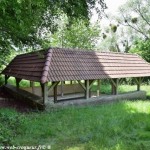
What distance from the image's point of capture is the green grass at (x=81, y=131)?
7250 mm

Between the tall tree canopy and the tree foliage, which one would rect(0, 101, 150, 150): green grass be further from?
the tree foliage

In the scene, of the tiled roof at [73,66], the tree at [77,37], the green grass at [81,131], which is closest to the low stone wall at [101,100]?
the tiled roof at [73,66]

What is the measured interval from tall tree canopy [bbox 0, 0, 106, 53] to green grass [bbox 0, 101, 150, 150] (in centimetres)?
321

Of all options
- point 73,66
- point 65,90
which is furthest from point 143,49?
point 73,66

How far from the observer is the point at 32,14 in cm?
895

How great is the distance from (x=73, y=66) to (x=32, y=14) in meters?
6.10

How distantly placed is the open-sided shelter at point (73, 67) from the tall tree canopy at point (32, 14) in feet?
5.28

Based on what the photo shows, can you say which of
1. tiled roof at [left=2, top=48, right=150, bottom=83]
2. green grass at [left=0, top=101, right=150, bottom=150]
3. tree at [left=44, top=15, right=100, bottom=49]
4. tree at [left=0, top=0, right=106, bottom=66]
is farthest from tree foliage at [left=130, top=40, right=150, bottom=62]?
green grass at [left=0, top=101, right=150, bottom=150]

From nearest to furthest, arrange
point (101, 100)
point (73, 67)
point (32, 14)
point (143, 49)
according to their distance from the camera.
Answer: point (32, 14) → point (73, 67) → point (101, 100) → point (143, 49)

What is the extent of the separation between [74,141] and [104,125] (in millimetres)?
1903

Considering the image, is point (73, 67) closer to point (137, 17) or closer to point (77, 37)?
point (77, 37)

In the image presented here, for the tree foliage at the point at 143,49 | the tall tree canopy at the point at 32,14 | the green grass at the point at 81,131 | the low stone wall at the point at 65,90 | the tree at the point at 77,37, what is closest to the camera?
the green grass at the point at 81,131

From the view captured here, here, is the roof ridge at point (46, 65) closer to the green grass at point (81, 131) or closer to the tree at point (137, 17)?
the green grass at point (81, 131)

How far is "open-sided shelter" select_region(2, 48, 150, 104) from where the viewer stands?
43.4 feet
